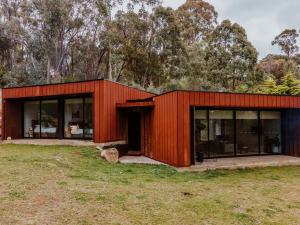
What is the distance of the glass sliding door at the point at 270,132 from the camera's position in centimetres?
1174

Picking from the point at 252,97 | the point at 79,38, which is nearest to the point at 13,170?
the point at 252,97

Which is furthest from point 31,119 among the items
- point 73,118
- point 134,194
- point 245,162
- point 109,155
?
point 245,162

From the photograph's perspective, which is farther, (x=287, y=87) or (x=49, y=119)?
(x=287, y=87)

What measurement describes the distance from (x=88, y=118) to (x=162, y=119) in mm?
3655

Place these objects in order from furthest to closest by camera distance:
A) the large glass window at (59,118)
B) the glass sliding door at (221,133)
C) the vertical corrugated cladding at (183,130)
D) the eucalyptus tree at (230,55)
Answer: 1. the eucalyptus tree at (230,55)
2. the large glass window at (59,118)
3. the glass sliding door at (221,133)
4. the vertical corrugated cladding at (183,130)

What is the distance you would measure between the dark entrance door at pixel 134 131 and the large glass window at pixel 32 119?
13.9 feet

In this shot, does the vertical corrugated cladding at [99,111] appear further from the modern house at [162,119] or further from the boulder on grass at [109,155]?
the boulder on grass at [109,155]

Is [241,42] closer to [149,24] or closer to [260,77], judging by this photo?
[260,77]

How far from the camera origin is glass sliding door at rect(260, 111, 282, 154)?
38.5ft

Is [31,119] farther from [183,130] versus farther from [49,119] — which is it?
[183,130]

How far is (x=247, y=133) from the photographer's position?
11.4 m

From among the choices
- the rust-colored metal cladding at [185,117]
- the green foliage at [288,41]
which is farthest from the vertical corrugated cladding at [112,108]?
the green foliage at [288,41]

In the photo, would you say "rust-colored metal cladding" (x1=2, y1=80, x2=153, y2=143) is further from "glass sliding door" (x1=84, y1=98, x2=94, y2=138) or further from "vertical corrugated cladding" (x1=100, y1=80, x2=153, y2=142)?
"glass sliding door" (x1=84, y1=98, x2=94, y2=138)

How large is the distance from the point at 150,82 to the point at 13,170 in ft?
67.3
